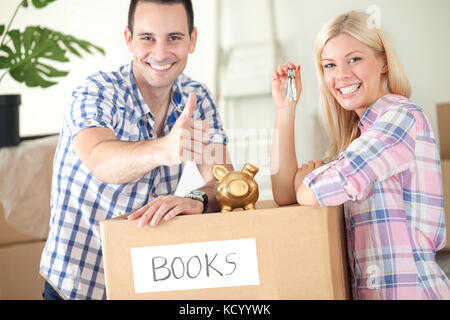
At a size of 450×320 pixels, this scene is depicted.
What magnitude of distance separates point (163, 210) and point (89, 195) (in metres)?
0.45

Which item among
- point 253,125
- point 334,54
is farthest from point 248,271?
point 253,125

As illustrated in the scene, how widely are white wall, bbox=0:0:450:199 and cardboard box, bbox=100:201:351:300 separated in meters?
1.49

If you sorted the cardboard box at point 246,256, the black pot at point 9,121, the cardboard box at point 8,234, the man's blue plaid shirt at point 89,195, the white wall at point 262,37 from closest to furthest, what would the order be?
the cardboard box at point 246,256
the man's blue plaid shirt at point 89,195
the cardboard box at point 8,234
the black pot at point 9,121
the white wall at point 262,37

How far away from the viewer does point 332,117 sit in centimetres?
109

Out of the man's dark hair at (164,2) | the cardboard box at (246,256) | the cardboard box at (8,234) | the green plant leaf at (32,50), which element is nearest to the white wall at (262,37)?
the green plant leaf at (32,50)

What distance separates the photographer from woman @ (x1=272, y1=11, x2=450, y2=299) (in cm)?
78

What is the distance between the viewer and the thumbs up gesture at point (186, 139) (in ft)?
2.62

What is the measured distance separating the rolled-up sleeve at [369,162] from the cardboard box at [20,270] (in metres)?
1.29

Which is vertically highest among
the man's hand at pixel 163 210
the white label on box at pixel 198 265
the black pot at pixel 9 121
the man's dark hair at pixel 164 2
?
the man's dark hair at pixel 164 2

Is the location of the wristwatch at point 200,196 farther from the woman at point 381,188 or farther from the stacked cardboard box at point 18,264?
the stacked cardboard box at point 18,264

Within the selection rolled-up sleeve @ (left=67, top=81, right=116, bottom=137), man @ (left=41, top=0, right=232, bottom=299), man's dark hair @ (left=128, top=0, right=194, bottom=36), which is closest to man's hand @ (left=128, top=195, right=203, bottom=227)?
man @ (left=41, top=0, right=232, bottom=299)
